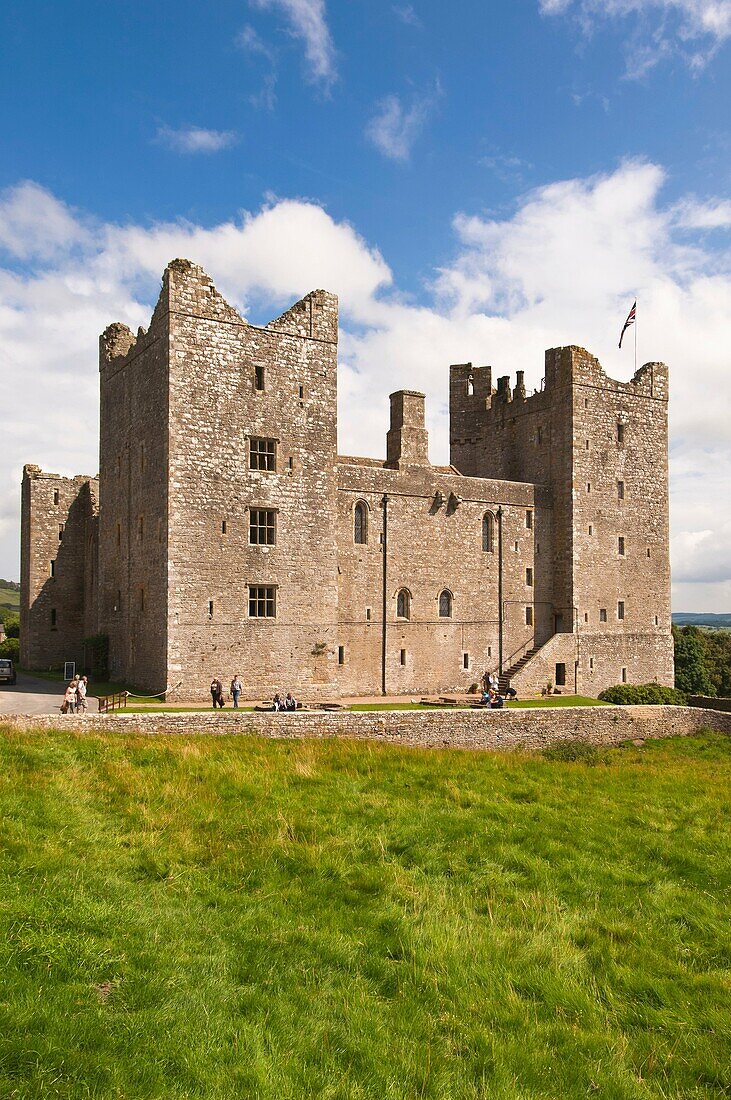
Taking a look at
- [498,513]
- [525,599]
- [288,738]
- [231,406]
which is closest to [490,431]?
[498,513]

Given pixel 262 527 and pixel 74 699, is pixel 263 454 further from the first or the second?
pixel 74 699

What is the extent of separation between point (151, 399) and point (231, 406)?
2.95 meters

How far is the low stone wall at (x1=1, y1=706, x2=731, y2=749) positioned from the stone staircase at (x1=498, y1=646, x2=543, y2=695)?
6299 millimetres

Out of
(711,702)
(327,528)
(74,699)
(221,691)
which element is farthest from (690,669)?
(74,699)

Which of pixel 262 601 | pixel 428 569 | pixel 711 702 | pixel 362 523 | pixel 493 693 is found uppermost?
pixel 362 523

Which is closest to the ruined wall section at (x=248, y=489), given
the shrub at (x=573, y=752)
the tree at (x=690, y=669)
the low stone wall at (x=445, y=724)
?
the low stone wall at (x=445, y=724)

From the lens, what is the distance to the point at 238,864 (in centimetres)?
1103

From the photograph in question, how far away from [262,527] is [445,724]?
934 cm

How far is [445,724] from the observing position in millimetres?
24656

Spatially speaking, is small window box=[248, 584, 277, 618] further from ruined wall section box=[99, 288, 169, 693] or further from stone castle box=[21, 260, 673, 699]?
ruined wall section box=[99, 288, 169, 693]

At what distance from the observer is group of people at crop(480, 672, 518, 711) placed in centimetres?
2978

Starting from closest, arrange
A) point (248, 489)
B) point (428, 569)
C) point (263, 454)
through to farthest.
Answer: point (248, 489) → point (263, 454) → point (428, 569)

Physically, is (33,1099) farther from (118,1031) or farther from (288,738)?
(288,738)

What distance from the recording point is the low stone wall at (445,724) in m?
20.5
